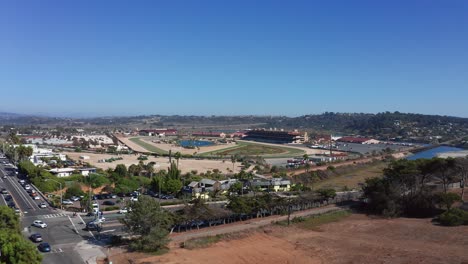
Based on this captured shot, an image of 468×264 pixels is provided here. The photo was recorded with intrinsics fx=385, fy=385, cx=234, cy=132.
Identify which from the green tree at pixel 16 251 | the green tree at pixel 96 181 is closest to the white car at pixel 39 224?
the green tree at pixel 16 251

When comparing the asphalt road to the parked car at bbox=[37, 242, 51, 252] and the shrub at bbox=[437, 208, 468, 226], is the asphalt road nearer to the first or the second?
the parked car at bbox=[37, 242, 51, 252]

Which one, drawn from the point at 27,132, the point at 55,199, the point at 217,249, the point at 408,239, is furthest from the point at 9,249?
the point at 27,132

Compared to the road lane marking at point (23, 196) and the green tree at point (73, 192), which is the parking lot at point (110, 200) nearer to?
the green tree at point (73, 192)

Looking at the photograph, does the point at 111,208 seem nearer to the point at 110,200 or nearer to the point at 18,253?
the point at 110,200

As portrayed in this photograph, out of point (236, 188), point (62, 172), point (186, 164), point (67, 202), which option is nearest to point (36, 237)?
point (67, 202)

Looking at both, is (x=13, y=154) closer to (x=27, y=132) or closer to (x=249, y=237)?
(x=249, y=237)

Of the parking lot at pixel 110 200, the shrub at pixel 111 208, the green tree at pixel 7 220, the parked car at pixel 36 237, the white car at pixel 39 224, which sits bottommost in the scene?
the parking lot at pixel 110 200
